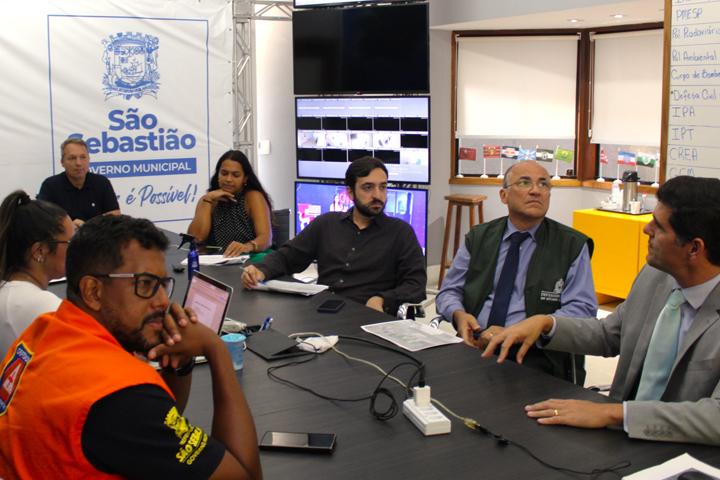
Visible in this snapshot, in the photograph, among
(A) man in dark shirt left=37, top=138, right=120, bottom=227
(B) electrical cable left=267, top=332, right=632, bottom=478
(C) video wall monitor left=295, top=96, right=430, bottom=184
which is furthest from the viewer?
(C) video wall monitor left=295, top=96, right=430, bottom=184

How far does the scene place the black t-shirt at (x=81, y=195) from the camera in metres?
5.57

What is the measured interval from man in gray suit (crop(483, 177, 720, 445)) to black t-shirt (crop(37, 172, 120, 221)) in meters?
4.02

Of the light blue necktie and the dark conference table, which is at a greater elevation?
the light blue necktie

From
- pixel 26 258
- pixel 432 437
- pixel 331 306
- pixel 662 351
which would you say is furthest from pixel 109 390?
pixel 331 306

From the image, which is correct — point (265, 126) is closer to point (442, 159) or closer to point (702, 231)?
point (442, 159)

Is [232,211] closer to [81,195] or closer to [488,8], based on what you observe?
[81,195]

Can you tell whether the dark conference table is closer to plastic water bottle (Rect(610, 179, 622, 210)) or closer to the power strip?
the power strip

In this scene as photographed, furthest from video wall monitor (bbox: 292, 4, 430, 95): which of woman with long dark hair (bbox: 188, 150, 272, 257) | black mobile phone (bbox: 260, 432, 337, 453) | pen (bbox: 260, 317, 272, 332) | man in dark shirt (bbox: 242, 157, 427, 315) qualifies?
black mobile phone (bbox: 260, 432, 337, 453)

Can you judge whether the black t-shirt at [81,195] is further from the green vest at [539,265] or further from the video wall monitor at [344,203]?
the green vest at [539,265]

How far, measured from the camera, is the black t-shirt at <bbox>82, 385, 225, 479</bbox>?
1366 mm

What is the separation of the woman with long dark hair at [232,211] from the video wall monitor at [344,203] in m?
1.07

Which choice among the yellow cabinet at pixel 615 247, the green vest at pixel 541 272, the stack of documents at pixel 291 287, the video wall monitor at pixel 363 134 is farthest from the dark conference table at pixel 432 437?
the yellow cabinet at pixel 615 247

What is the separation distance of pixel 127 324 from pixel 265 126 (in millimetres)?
6701

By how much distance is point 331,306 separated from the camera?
3.24 meters
